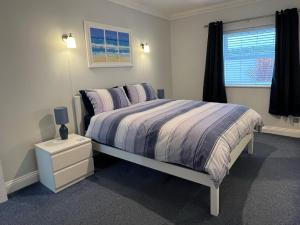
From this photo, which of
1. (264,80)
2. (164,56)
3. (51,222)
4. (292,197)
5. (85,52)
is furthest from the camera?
(164,56)

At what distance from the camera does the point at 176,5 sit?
4.04 meters

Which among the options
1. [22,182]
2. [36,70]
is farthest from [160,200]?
[36,70]

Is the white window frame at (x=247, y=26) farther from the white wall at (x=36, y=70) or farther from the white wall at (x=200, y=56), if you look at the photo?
the white wall at (x=36, y=70)

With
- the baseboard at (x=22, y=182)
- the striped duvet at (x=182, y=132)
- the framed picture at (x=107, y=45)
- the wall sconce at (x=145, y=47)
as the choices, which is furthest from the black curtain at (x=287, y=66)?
the baseboard at (x=22, y=182)

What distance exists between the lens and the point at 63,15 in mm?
2777

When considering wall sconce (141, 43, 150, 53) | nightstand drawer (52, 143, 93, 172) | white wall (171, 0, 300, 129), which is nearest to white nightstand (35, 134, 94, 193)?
nightstand drawer (52, 143, 93, 172)

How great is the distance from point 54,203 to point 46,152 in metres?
0.52

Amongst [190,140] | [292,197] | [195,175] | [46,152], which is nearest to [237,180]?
[292,197]

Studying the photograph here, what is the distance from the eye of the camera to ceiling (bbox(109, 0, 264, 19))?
3778mm

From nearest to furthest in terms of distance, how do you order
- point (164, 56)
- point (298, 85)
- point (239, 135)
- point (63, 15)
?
point (239, 135) < point (63, 15) < point (298, 85) < point (164, 56)

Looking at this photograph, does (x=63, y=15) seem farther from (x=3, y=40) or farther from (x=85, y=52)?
(x=3, y=40)

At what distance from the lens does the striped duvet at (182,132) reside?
1828 mm

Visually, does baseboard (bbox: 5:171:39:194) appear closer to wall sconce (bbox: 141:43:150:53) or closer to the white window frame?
wall sconce (bbox: 141:43:150:53)

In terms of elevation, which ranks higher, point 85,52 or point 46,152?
point 85,52
